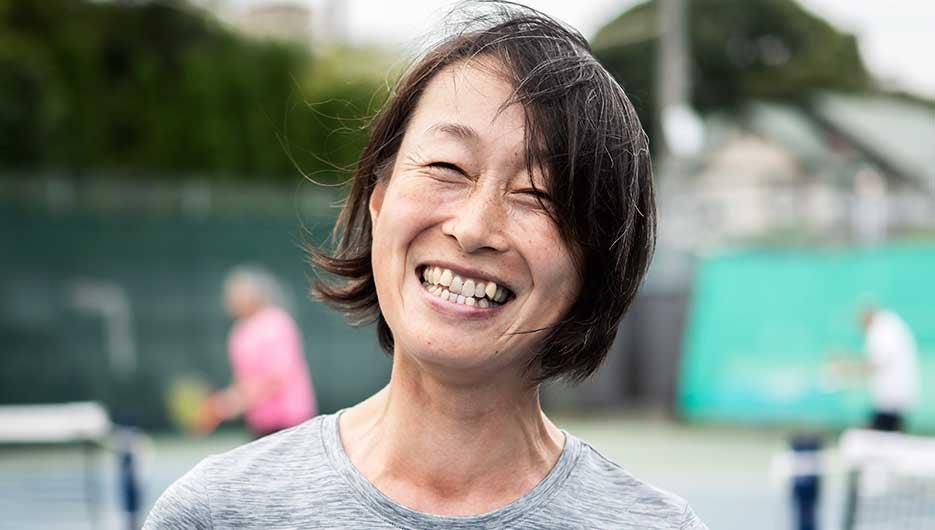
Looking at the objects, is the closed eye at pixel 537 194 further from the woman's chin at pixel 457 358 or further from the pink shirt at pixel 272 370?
the pink shirt at pixel 272 370

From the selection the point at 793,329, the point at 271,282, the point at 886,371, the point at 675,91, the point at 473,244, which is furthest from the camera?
the point at 675,91

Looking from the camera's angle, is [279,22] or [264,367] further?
[279,22]

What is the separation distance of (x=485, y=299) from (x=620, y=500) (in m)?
0.29

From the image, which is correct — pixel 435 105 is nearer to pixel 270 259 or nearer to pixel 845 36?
pixel 270 259

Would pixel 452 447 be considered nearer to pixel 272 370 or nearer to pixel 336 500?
pixel 336 500

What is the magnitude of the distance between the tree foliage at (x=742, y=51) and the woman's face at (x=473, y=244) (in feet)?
117

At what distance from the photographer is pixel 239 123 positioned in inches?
656

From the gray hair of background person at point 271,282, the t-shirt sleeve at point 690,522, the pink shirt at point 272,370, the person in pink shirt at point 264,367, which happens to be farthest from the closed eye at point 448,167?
the gray hair of background person at point 271,282

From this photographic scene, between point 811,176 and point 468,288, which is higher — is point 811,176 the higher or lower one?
the higher one

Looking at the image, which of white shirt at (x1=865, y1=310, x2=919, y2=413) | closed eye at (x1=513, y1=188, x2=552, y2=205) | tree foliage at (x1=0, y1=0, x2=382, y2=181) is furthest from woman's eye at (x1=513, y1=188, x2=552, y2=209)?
tree foliage at (x1=0, y1=0, x2=382, y2=181)

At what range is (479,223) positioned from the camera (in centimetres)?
141

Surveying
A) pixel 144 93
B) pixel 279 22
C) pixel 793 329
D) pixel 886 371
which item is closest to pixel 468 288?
pixel 886 371

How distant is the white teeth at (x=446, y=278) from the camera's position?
1434mm

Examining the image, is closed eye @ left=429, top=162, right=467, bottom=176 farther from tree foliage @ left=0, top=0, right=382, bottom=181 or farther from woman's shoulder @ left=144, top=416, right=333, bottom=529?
tree foliage @ left=0, top=0, right=382, bottom=181
